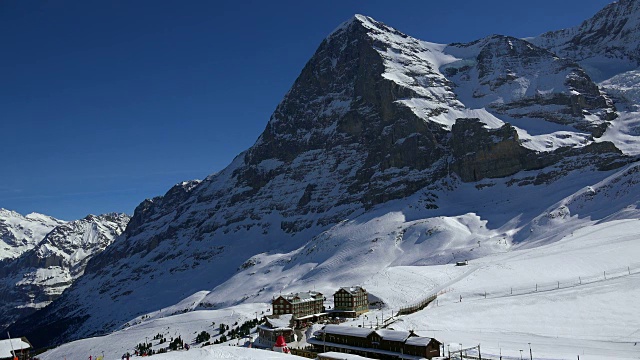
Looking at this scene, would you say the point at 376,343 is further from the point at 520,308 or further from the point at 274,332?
the point at 520,308

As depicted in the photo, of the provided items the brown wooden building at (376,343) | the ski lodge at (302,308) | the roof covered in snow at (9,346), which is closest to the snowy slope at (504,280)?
the brown wooden building at (376,343)

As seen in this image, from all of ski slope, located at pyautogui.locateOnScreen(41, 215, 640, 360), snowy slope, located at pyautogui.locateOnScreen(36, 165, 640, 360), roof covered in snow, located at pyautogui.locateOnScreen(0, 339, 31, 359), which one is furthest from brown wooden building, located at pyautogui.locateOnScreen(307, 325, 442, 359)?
roof covered in snow, located at pyautogui.locateOnScreen(0, 339, 31, 359)

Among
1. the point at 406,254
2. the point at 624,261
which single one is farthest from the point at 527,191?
the point at 624,261

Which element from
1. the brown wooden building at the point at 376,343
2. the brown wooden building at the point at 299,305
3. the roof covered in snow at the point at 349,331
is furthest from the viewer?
the brown wooden building at the point at 299,305

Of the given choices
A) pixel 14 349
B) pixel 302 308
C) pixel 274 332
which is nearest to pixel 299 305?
pixel 302 308

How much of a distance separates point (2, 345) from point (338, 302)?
50.1m

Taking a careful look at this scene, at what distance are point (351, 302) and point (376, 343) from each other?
31667 millimetres

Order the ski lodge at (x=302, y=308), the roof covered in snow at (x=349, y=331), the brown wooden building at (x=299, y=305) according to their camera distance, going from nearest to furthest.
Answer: the roof covered in snow at (x=349, y=331) → the ski lodge at (x=302, y=308) → the brown wooden building at (x=299, y=305)

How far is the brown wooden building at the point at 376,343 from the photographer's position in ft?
161

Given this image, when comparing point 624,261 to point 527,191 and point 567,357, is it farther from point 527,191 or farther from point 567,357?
point 527,191

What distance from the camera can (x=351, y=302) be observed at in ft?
281

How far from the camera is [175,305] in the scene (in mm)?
191625

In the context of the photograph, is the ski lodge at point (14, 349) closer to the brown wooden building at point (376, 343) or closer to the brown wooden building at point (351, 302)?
the brown wooden building at point (376, 343)

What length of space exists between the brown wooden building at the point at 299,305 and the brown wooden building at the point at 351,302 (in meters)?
4.17
